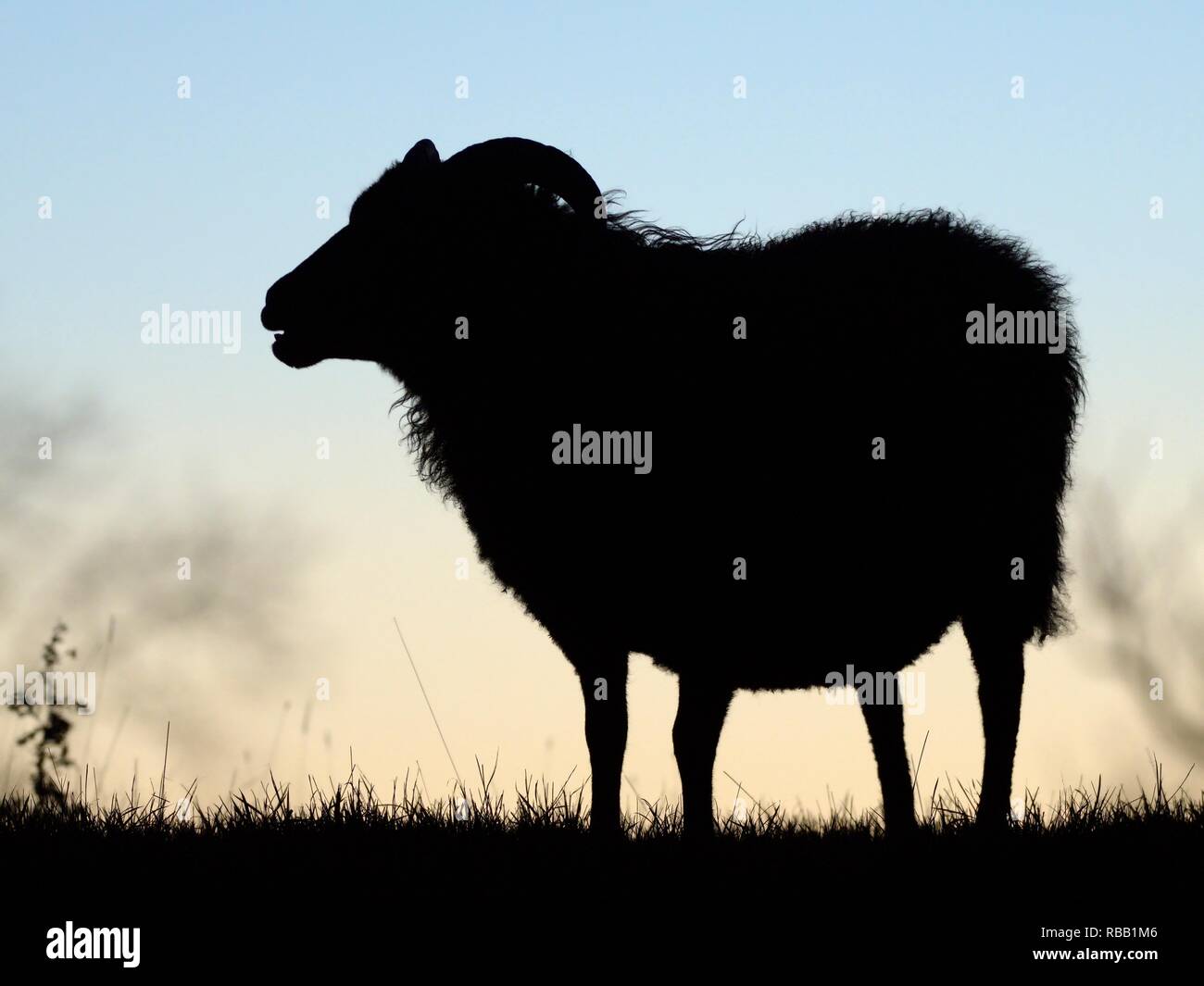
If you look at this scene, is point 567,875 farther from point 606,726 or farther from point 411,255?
point 411,255

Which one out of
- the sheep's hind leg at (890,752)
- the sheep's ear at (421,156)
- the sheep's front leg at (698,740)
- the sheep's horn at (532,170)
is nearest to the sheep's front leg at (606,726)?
the sheep's front leg at (698,740)

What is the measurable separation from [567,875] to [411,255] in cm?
337

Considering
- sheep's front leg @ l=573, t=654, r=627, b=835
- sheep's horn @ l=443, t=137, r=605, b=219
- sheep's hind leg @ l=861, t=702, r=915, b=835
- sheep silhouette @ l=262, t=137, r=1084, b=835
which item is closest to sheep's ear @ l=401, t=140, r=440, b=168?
sheep silhouette @ l=262, t=137, r=1084, b=835

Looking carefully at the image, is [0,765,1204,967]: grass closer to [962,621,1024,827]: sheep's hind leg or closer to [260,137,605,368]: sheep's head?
[962,621,1024,827]: sheep's hind leg

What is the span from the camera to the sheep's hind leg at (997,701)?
7672 millimetres

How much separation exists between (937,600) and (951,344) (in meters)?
1.37

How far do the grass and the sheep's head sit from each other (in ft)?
7.63

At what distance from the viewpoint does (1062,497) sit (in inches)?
322

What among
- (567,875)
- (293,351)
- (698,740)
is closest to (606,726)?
(698,740)

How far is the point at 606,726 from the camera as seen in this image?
693cm

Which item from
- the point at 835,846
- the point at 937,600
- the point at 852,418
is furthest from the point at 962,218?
the point at 835,846

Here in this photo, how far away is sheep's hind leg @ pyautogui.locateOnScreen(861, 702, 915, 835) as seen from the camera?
26.2 feet
